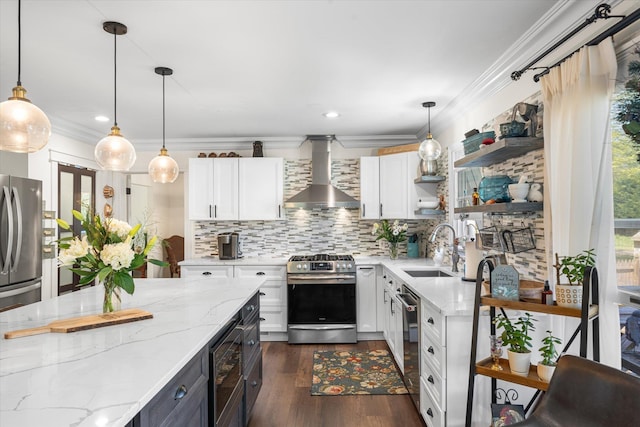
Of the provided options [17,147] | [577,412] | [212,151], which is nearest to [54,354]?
[17,147]

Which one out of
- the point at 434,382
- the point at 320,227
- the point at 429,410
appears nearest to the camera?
the point at 434,382

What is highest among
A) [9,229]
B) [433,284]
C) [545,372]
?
[9,229]

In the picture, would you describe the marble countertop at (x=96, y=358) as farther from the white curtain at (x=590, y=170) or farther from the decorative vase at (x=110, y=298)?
the white curtain at (x=590, y=170)

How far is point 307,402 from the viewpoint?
3.14m

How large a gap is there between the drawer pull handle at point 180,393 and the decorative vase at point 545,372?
1.55m

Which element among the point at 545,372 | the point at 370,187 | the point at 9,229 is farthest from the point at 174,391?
the point at 370,187

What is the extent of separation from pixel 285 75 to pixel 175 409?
8.04ft

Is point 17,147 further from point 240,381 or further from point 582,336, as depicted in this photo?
point 582,336

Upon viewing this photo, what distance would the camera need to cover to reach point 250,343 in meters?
2.71

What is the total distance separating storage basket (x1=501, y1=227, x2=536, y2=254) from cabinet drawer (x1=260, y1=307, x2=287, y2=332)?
268 centimetres

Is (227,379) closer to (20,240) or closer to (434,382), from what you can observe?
(434,382)

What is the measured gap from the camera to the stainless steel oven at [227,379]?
5.96ft

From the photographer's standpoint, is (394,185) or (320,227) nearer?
(394,185)

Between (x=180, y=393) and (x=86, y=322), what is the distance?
642 mm
